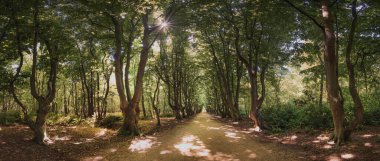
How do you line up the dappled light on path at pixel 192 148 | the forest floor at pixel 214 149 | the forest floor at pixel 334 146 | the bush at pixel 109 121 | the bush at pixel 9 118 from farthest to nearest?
1. the bush at pixel 109 121
2. the bush at pixel 9 118
3. the dappled light on path at pixel 192 148
4. the forest floor at pixel 214 149
5. the forest floor at pixel 334 146

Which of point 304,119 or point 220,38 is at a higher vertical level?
point 220,38

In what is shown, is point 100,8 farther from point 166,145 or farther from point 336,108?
point 336,108

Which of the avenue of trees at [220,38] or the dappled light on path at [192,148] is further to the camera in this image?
the avenue of trees at [220,38]

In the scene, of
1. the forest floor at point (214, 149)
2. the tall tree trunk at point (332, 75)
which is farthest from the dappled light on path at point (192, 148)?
the tall tree trunk at point (332, 75)

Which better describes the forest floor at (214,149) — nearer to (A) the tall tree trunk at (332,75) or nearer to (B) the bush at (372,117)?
(A) the tall tree trunk at (332,75)

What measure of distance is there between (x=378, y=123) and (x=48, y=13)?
17941 mm

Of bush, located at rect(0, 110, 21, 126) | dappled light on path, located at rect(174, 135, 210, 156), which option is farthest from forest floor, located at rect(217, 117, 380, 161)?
bush, located at rect(0, 110, 21, 126)

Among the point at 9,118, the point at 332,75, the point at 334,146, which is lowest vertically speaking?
the point at 334,146

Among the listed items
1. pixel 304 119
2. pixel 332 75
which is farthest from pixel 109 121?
pixel 332 75

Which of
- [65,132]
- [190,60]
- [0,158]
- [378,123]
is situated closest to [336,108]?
[378,123]

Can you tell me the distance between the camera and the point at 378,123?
1369 centimetres

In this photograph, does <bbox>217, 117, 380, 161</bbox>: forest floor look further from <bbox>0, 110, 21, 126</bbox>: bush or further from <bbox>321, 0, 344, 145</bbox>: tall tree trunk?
<bbox>0, 110, 21, 126</bbox>: bush

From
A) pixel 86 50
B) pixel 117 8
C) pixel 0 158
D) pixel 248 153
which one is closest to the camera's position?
pixel 0 158

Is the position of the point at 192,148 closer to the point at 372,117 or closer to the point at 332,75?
the point at 332,75
